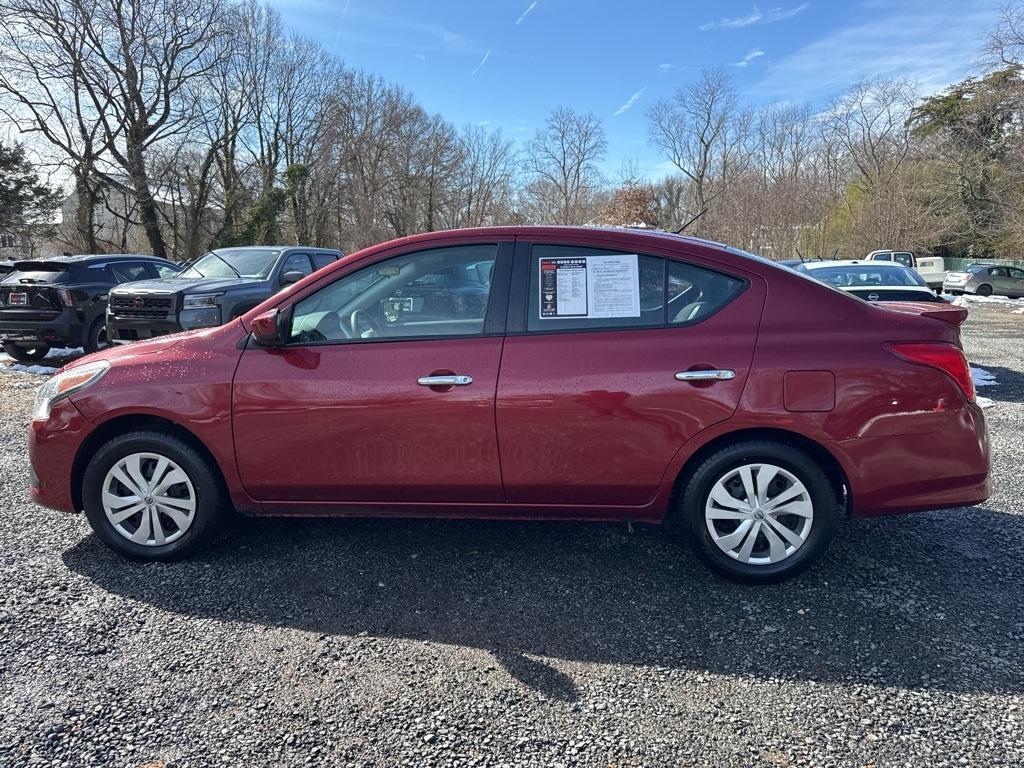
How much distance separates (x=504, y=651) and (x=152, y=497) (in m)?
2.01

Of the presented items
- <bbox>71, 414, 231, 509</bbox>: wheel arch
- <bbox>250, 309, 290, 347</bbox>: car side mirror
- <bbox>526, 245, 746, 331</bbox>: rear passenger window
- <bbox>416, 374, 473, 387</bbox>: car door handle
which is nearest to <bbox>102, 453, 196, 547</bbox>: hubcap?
<bbox>71, 414, 231, 509</bbox>: wheel arch

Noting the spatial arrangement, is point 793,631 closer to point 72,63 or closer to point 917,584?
point 917,584

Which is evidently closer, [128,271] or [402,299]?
[402,299]

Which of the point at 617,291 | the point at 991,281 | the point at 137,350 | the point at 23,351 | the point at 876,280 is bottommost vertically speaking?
the point at 23,351

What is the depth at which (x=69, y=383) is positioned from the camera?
3.35m

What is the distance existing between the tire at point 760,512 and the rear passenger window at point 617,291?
71 cm

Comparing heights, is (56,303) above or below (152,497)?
above

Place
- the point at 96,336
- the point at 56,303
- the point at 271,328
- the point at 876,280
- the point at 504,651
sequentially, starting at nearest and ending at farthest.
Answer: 1. the point at 504,651
2. the point at 271,328
3. the point at 876,280
4. the point at 56,303
5. the point at 96,336

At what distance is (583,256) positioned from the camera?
3166 millimetres

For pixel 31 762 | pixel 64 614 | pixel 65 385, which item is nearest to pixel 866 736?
pixel 31 762

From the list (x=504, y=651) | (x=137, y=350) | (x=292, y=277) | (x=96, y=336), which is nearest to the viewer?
(x=504, y=651)

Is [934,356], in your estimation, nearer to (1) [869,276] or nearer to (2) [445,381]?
(2) [445,381]

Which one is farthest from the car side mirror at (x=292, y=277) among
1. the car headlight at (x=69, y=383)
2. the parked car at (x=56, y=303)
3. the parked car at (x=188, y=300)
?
the car headlight at (x=69, y=383)

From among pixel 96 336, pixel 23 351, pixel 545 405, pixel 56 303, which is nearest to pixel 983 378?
pixel 545 405
